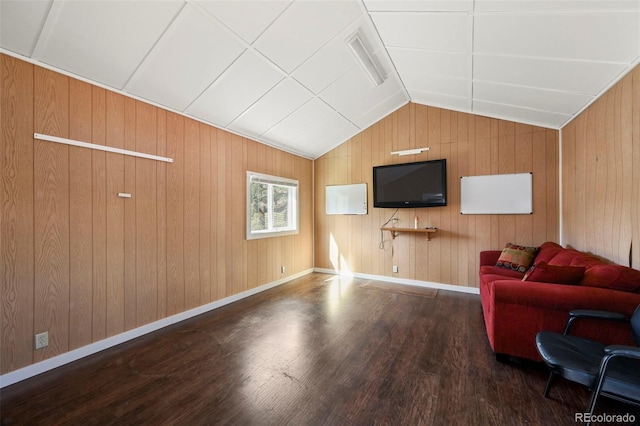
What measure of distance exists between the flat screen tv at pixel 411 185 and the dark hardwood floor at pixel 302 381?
1929 mm

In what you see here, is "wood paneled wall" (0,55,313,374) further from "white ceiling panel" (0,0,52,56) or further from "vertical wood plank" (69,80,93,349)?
"white ceiling panel" (0,0,52,56)

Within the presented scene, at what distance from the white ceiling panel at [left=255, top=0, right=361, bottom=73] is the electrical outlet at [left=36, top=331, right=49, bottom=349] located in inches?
126

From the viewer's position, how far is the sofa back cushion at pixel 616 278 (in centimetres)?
181

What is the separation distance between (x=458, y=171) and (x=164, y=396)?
4.68m

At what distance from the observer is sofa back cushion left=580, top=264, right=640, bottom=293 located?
1808mm

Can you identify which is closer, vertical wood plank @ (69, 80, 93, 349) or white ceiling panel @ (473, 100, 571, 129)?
vertical wood plank @ (69, 80, 93, 349)

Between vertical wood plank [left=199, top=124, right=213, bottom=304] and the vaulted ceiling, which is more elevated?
the vaulted ceiling

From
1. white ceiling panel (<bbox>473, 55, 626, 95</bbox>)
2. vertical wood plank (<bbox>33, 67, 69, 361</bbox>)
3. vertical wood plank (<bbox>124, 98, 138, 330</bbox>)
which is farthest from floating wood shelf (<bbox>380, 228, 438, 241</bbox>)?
vertical wood plank (<bbox>33, 67, 69, 361</bbox>)

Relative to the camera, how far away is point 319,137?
4844mm

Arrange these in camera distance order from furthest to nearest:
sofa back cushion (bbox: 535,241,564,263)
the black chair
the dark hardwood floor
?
sofa back cushion (bbox: 535,241,564,263)
the dark hardwood floor
the black chair

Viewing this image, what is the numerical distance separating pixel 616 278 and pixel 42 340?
178 inches

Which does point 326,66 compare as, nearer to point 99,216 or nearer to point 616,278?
point 99,216

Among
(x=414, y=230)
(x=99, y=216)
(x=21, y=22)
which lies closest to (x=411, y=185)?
(x=414, y=230)

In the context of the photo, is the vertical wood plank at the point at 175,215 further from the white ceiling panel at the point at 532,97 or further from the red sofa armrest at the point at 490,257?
the red sofa armrest at the point at 490,257
